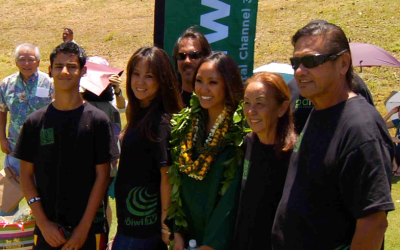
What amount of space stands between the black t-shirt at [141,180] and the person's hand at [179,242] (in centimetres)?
22

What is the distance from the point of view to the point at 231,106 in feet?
9.32

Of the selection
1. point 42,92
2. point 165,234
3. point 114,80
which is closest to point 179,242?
point 165,234

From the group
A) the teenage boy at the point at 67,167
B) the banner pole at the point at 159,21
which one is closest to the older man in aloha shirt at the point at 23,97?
the banner pole at the point at 159,21

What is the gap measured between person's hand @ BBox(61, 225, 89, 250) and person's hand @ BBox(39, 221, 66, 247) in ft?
0.13

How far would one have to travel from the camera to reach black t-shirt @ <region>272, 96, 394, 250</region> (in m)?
1.86

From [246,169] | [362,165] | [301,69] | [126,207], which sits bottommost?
[126,207]

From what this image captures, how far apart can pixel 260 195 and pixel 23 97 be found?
343cm

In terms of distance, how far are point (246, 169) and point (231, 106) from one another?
1.51ft

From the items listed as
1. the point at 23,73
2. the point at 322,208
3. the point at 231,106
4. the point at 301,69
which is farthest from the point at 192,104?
the point at 23,73

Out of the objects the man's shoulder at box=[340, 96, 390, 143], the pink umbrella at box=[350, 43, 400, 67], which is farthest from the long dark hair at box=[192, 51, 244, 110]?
the pink umbrella at box=[350, 43, 400, 67]

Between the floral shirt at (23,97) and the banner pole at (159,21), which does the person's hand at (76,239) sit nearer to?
the banner pole at (159,21)

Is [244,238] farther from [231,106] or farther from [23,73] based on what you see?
[23,73]

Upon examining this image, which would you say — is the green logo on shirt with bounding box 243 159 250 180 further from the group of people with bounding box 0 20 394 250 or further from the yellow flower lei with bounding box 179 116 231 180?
the yellow flower lei with bounding box 179 116 231 180

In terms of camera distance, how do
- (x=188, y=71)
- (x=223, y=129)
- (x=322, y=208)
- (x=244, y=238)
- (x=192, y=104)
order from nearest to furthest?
1. (x=322, y=208)
2. (x=244, y=238)
3. (x=223, y=129)
4. (x=192, y=104)
5. (x=188, y=71)
